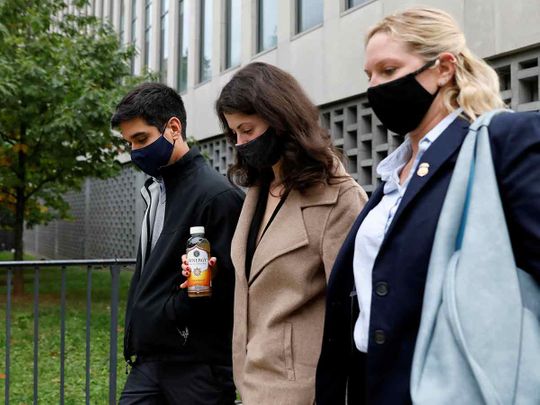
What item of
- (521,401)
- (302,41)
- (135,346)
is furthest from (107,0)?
(521,401)

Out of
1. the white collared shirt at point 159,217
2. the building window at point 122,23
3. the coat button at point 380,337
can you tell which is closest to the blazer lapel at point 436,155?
the coat button at point 380,337

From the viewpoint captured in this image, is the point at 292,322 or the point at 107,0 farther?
the point at 107,0

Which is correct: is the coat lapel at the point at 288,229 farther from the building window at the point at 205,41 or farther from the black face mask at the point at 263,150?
the building window at the point at 205,41

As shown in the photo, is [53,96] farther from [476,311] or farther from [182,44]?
[476,311]

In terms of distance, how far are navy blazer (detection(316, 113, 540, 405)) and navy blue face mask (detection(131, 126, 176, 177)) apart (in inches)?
55.3

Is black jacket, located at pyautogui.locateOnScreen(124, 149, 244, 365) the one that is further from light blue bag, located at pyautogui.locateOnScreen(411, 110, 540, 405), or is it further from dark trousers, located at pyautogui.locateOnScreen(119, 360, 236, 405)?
light blue bag, located at pyautogui.locateOnScreen(411, 110, 540, 405)

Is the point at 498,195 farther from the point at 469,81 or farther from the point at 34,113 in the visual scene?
the point at 34,113

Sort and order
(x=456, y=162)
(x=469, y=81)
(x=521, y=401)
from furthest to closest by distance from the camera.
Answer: (x=469, y=81), (x=456, y=162), (x=521, y=401)

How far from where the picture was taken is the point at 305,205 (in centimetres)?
239

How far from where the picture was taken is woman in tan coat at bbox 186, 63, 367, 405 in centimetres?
227

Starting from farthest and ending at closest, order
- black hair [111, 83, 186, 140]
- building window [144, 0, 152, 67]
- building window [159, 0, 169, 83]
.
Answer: building window [144, 0, 152, 67]
building window [159, 0, 169, 83]
black hair [111, 83, 186, 140]

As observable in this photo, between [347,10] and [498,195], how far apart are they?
27.7ft

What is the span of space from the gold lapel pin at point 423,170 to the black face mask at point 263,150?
0.81 m

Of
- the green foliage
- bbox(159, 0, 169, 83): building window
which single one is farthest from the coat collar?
bbox(159, 0, 169, 83): building window
